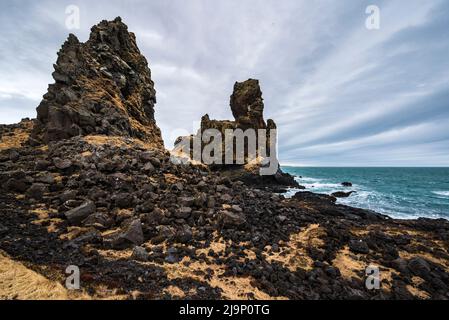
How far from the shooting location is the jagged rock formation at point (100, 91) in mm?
22670

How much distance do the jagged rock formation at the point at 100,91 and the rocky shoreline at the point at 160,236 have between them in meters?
0.23

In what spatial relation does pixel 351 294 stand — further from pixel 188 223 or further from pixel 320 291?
pixel 188 223

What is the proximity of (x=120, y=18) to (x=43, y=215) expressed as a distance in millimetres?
40332

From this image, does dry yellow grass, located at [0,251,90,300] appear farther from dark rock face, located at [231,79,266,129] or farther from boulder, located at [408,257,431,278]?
dark rock face, located at [231,79,266,129]

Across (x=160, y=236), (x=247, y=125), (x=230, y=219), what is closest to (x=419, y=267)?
(x=230, y=219)

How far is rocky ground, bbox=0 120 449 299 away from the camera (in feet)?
28.1

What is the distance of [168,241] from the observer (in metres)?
11.5

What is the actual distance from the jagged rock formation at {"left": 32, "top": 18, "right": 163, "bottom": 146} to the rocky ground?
15.1 ft

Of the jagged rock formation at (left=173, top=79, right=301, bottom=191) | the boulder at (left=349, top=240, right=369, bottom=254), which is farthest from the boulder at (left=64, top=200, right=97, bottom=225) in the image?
the jagged rock formation at (left=173, top=79, right=301, bottom=191)

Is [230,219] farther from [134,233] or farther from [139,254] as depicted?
[139,254]

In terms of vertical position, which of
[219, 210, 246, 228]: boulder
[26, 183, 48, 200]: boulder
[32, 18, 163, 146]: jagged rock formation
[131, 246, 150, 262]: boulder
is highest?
[32, 18, 163, 146]: jagged rock formation

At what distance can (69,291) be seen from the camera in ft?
22.6

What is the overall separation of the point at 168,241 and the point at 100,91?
78.3 feet
